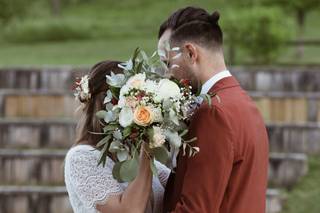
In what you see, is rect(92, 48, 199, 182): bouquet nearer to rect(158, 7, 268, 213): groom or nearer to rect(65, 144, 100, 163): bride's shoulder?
rect(158, 7, 268, 213): groom

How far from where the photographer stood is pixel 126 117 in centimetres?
285

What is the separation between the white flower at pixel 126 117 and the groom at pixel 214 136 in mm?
208

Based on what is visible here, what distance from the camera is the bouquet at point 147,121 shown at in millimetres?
2842

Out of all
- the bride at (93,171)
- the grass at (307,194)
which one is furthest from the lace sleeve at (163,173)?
the grass at (307,194)

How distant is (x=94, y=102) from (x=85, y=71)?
8452mm

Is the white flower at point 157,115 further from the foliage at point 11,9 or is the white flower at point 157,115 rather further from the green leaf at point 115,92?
the foliage at point 11,9

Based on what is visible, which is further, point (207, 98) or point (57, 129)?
point (57, 129)

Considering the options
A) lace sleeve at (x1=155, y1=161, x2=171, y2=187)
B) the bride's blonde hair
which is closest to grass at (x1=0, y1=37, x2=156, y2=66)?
lace sleeve at (x1=155, y1=161, x2=171, y2=187)

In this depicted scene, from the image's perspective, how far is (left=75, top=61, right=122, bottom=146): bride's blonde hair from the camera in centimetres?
314

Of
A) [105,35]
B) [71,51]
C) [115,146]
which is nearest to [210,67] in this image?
[115,146]

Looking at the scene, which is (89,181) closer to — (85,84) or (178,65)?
(85,84)

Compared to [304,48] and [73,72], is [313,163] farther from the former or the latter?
[304,48]

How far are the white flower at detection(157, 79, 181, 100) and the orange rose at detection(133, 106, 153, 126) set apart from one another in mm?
64

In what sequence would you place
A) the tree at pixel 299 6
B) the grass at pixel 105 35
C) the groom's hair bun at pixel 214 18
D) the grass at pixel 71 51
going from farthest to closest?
the grass at pixel 105 35 → the tree at pixel 299 6 → the grass at pixel 71 51 → the groom's hair bun at pixel 214 18
